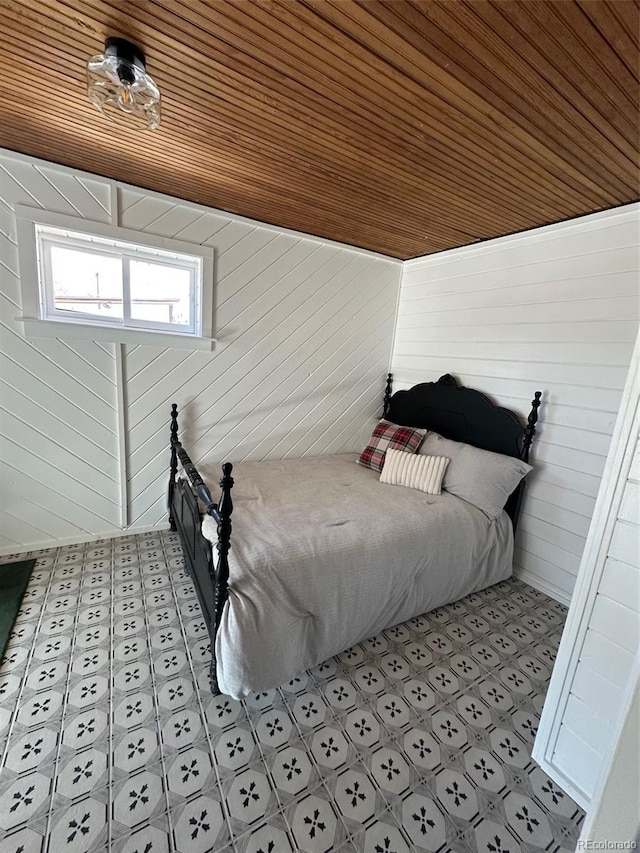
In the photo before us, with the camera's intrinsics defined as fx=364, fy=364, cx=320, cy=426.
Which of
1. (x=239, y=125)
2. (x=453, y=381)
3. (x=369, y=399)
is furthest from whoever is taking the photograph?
(x=369, y=399)

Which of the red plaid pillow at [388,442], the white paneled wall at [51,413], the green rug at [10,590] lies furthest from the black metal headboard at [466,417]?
the green rug at [10,590]

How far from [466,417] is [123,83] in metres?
2.79

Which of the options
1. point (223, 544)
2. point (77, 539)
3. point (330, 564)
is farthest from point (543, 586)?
point (77, 539)

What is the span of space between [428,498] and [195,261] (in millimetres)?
2439

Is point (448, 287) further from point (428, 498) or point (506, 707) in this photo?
point (506, 707)

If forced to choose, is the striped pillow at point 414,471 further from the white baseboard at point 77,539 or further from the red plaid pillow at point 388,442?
the white baseboard at point 77,539

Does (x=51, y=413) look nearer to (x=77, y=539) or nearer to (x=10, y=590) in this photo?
(x=77, y=539)

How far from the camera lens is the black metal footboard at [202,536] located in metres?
1.46

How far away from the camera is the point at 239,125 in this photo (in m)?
1.67

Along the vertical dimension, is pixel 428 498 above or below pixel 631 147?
below

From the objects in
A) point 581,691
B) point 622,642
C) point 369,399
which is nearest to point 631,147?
point 622,642

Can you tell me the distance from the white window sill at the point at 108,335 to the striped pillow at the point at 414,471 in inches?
66.8

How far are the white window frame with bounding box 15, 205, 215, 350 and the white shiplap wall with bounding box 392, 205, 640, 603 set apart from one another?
6.95 feet

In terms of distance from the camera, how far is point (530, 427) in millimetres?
2549
